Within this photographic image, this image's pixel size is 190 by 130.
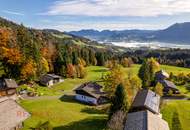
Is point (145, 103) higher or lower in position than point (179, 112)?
higher

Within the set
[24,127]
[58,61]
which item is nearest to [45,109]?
[24,127]

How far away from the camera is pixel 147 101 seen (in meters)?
76.3

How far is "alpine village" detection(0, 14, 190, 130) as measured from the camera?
61934 mm

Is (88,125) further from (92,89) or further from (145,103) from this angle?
(92,89)

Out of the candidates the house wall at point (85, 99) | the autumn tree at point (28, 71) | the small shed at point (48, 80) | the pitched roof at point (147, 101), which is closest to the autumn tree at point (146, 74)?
the small shed at point (48, 80)

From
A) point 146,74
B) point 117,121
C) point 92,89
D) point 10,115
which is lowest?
point 92,89

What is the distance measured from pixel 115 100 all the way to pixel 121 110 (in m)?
2.75

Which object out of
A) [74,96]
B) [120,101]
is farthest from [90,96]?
[120,101]

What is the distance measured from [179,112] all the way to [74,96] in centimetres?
3392

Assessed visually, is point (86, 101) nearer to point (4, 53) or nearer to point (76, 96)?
point (76, 96)

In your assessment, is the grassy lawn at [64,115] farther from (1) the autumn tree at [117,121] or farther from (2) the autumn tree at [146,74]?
(2) the autumn tree at [146,74]

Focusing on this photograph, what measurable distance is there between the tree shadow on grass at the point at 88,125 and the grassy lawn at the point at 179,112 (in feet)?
54.1

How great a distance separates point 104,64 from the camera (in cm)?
19038

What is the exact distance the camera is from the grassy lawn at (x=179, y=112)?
73887mm
